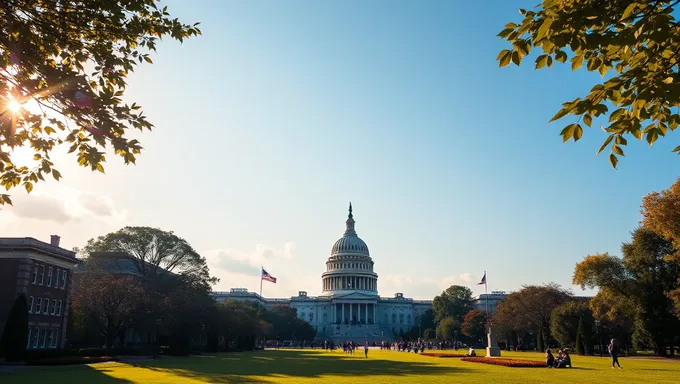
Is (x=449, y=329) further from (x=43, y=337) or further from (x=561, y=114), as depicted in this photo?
(x=561, y=114)

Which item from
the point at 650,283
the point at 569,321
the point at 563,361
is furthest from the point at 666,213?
the point at 569,321

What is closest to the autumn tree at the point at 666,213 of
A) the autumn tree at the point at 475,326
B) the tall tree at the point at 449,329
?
the autumn tree at the point at 475,326

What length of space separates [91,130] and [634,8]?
35.4 ft

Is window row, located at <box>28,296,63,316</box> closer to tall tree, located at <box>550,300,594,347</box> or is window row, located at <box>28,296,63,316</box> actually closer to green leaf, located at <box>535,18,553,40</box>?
green leaf, located at <box>535,18,553,40</box>

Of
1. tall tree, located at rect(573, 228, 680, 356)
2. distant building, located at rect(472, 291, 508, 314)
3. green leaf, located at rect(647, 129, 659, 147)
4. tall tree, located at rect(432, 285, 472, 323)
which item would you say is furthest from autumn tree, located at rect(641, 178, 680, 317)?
distant building, located at rect(472, 291, 508, 314)

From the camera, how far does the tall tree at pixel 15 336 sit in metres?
44.0

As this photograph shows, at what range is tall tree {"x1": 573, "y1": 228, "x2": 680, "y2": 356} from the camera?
6297cm

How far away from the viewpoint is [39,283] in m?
55.6

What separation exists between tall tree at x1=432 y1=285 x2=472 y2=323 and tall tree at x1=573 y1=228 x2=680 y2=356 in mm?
86459

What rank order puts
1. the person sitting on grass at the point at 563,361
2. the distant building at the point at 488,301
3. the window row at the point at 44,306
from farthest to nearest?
the distant building at the point at 488,301 → the window row at the point at 44,306 → the person sitting on grass at the point at 563,361

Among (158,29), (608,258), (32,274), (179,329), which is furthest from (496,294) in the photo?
(158,29)

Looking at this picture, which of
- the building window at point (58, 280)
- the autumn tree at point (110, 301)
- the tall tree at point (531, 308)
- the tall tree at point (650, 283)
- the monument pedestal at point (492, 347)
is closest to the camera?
the autumn tree at point (110, 301)

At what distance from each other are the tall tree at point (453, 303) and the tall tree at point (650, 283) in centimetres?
8646

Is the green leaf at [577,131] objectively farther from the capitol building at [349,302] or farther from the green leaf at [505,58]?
the capitol building at [349,302]
